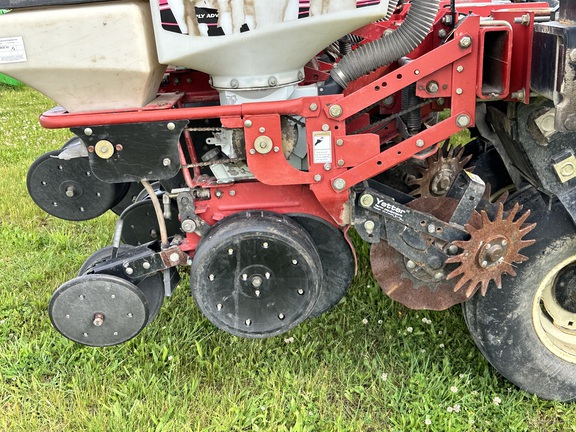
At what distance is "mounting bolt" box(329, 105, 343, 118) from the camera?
83.7 inches

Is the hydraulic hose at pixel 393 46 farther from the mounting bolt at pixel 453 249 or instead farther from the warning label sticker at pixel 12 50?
the warning label sticker at pixel 12 50

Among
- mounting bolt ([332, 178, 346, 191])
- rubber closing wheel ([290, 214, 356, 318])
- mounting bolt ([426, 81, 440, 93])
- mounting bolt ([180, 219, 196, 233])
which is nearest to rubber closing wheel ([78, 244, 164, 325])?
mounting bolt ([180, 219, 196, 233])

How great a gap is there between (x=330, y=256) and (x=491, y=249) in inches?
24.8

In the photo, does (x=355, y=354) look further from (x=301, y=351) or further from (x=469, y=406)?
(x=469, y=406)

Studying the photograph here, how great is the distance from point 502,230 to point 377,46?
790 millimetres

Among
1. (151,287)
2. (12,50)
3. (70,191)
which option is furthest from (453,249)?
(70,191)

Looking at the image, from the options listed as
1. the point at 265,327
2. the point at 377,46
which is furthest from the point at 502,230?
the point at 265,327

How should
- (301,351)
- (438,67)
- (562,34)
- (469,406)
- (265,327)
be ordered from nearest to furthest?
1. (562,34)
2. (438,67)
3. (265,327)
4. (469,406)
5. (301,351)

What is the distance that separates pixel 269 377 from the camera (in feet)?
8.87

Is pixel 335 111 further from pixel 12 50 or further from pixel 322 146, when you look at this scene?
pixel 12 50

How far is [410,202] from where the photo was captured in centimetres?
234

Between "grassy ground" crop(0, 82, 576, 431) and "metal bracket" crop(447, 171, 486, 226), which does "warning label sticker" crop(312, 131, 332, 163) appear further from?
"grassy ground" crop(0, 82, 576, 431)

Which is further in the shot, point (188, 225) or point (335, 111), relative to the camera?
point (188, 225)

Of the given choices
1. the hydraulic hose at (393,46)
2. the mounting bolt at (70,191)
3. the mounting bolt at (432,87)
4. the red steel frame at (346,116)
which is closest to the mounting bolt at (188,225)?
the red steel frame at (346,116)
